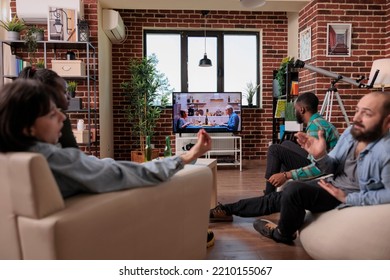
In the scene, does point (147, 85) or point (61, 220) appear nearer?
point (61, 220)

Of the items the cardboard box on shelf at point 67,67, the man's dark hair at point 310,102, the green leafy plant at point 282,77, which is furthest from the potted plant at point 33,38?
the green leafy plant at point 282,77

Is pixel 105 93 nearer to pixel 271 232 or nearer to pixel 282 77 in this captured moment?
pixel 282 77

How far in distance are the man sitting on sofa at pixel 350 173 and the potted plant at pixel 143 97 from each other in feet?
12.3

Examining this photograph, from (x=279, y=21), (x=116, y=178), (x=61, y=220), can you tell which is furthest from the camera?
(x=279, y=21)

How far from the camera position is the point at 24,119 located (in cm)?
106

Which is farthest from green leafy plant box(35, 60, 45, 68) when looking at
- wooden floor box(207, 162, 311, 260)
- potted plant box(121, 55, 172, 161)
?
wooden floor box(207, 162, 311, 260)

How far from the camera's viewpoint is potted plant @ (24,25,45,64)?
4297 mm

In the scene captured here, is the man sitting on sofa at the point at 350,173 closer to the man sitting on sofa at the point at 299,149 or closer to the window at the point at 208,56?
the man sitting on sofa at the point at 299,149

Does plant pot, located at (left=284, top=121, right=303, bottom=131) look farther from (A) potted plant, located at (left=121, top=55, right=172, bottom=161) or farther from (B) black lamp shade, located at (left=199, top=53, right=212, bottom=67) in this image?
(A) potted plant, located at (left=121, top=55, right=172, bottom=161)

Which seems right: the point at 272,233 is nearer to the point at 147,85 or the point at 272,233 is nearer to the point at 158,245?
the point at 158,245

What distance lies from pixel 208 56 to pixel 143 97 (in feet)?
4.99

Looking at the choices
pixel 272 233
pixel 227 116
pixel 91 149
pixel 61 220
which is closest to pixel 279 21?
pixel 227 116
